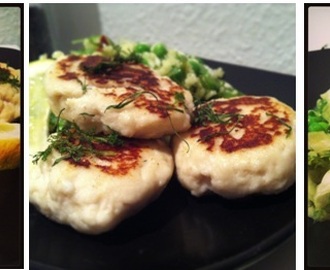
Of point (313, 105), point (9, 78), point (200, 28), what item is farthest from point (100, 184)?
point (200, 28)

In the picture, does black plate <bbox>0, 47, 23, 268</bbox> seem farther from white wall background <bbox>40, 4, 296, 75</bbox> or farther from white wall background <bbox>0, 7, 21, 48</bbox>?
white wall background <bbox>40, 4, 296, 75</bbox>

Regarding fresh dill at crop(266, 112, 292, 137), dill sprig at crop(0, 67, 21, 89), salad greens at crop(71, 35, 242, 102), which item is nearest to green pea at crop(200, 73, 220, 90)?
salad greens at crop(71, 35, 242, 102)

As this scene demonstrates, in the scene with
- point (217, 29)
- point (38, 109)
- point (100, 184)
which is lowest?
point (100, 184)

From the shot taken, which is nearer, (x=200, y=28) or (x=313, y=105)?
(x=313, y=105)

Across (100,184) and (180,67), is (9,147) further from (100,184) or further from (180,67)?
(180,67)

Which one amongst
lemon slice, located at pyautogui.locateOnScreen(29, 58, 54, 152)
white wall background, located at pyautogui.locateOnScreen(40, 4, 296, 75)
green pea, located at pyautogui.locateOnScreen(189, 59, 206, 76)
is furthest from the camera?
white wall background, located at pyautogui.locateOnScreen(40, 4, 296, 75)

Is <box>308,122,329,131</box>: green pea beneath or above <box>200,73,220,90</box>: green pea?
beneath

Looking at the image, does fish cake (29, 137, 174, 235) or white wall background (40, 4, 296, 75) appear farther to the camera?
white wall background (40, 4, 296, 75)
